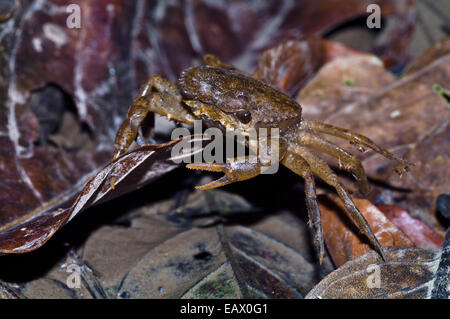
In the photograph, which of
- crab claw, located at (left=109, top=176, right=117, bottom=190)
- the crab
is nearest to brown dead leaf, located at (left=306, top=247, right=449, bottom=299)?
the crab

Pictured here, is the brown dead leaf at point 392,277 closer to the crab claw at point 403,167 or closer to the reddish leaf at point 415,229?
the reddish leaf at point 415,229

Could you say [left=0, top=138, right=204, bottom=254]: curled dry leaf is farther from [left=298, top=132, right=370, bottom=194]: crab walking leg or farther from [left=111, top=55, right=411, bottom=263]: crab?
[left=298, top=132, right=370, bottom=194]: crab walking leg

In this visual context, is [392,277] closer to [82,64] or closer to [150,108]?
[150,108]

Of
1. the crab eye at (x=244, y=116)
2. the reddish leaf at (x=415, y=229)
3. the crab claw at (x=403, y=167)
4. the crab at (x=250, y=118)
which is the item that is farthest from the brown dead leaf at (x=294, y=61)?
the reddish leaf at (x=415, y=229)

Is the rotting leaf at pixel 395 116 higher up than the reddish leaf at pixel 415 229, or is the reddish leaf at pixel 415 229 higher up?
the rotting leaf at pixel 395 116

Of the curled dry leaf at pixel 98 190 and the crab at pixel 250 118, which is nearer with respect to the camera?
the curled dry leaf at pixel 98 190

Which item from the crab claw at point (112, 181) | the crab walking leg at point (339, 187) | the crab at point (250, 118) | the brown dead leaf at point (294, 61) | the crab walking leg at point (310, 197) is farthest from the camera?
the brown dead leaf at point (294, 61)

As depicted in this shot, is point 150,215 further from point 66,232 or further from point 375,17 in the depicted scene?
point 375,17
